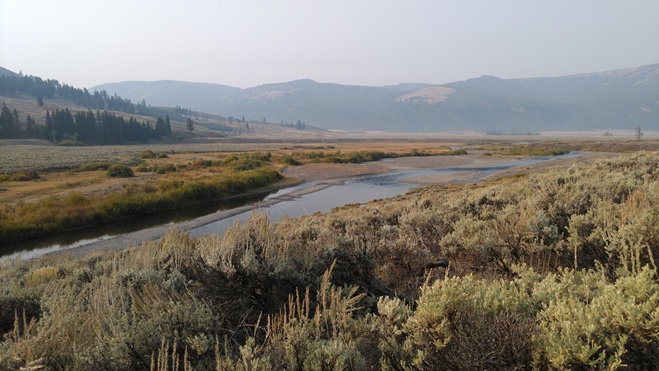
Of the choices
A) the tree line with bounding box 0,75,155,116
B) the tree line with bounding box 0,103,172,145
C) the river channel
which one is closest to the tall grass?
the river channel

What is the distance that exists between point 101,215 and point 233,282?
25.1 meters

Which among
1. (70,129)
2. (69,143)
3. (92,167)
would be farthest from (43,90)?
(92,167)

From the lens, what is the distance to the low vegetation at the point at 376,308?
262cm

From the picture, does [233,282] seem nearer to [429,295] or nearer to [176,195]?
[429,295]

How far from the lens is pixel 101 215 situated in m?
25.9

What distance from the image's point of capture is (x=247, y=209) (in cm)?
2917

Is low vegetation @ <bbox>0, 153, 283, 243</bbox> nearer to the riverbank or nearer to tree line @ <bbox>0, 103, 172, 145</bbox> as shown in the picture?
the riverbank

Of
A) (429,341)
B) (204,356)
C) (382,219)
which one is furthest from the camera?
(382,219)

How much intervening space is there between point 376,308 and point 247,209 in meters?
25.4

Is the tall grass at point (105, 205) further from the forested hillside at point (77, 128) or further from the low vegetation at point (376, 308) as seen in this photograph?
the forested hillside at point (77, 128)

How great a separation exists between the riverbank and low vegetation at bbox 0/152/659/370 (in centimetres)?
857

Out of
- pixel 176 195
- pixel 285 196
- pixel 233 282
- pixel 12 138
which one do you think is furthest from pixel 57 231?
pixel 12 138

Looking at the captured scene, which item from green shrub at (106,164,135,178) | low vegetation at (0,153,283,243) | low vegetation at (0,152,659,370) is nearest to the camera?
low vegetation at (0,152,659,370)

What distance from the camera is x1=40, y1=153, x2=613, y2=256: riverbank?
21061mm
